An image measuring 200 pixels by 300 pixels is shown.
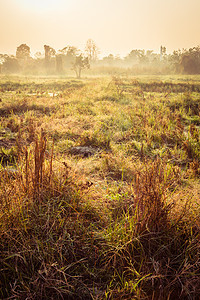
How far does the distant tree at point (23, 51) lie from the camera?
170 feet

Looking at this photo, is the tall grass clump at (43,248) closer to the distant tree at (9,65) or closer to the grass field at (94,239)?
the grass field at (94,239)

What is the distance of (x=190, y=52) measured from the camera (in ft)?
113

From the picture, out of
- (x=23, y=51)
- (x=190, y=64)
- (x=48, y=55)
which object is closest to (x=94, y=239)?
(x=190, y=64)

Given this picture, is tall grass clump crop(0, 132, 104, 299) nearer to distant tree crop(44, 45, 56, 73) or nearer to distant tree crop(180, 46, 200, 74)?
distant tree crop(180, 46, 200, 74)

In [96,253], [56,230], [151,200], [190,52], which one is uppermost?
[190,52]

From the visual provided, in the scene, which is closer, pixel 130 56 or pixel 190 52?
pixel 190 52

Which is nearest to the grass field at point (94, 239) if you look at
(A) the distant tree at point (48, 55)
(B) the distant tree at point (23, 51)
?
(A) the distant tree at point (48, 55)

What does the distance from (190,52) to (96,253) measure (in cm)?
4112

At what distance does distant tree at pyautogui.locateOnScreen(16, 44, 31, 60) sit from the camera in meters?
51.7

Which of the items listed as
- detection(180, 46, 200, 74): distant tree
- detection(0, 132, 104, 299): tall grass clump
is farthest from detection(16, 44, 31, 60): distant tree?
detection(0, 132, 104, 299): tall grass clump

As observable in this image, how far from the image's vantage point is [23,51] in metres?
52.4

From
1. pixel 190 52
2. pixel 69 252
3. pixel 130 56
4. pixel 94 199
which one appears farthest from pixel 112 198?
pixel 130 56

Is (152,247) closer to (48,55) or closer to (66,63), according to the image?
(48,55)

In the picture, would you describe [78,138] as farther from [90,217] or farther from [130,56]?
[130,56]
